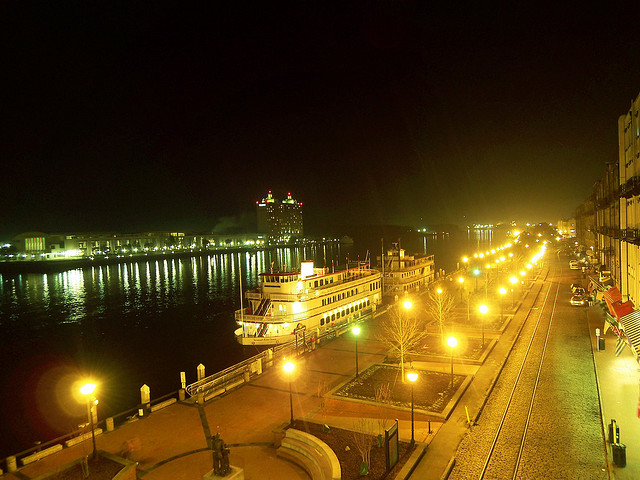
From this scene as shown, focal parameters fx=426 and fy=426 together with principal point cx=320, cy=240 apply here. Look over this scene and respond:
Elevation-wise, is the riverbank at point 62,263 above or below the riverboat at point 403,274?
below

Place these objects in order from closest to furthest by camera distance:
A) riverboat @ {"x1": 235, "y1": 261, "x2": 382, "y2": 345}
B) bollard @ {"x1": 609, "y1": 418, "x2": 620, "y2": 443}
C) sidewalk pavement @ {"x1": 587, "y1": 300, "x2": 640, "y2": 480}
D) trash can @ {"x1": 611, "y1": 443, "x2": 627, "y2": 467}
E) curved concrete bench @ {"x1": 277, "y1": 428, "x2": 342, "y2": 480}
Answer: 1. trash can @ {"x1": 611, "y1": 443, "x2": 627, "y2": 467}
2. sidewalk pavement @ {"x1": 587, "y1": 300, "x2": 640, "y2": 480}
3. curved concrete bench @ {"x1": 277, "y1": 428, "x2": 342, "y2": 480}
4. bollard @ {"x1": 609, "y1": 418, "x2": 620, "y2": 443}
5. riverboat @ {"x1": 235, "y1": 261, "x2": 382, "y2": 345}

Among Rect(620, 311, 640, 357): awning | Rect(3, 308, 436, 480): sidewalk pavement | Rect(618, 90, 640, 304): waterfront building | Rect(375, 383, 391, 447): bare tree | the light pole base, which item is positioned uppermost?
Rect(618, 90, 640, 304): waterfront building

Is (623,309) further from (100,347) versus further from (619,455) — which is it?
(100,347)

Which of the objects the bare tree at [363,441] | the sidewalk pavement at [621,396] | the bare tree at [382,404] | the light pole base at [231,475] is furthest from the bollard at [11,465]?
Answer: the sidewalk pavement at [621,396]

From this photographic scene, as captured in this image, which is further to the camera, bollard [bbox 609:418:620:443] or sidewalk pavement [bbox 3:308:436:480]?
sidewalk pavement [bbox 3:308:436:480]

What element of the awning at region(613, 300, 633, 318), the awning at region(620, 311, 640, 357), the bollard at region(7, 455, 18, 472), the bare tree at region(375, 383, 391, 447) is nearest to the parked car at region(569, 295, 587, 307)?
the awning at region(613, 300, 633, 318)

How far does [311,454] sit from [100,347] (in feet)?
129

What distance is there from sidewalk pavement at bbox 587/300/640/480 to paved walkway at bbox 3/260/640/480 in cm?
3

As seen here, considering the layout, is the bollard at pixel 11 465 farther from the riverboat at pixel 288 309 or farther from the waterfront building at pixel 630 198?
the waterfront building at pixel 630 198

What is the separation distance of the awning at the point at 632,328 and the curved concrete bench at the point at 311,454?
1266 cm

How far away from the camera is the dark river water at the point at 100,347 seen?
29.9 meters

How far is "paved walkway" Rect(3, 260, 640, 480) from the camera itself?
1397cm

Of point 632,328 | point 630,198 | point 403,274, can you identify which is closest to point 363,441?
point 632,328

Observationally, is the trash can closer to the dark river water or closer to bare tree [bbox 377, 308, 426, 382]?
bare tree [bbox 377, 308, 426, 382]
